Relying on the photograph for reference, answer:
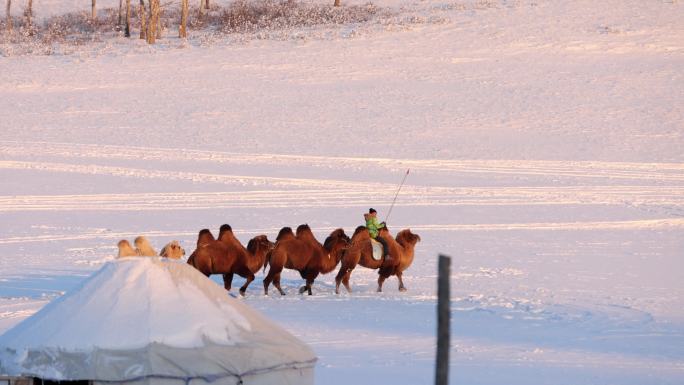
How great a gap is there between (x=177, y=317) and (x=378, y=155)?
24492 mm

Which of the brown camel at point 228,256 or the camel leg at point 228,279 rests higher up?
the brown camel at point 228,256

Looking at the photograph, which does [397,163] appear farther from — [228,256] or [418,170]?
[228,256]

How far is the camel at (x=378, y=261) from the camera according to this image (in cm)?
1894

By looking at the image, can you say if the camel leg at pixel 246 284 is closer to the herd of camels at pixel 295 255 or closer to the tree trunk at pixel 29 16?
the herd of camels at pixel 295 255

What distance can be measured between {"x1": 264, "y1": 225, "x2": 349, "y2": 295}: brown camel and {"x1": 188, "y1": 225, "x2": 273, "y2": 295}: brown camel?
223mm

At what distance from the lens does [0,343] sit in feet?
35.7

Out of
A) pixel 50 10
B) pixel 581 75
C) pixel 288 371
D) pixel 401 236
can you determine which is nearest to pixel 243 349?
pixel 288 371

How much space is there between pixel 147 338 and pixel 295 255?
820 cm

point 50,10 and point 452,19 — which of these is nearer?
point 452,19

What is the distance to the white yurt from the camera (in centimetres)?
1027

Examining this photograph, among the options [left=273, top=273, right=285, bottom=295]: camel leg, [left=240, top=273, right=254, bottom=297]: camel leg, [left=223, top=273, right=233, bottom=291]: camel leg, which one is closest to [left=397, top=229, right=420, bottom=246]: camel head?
[left=273, top=273, right=285, bottom=295]: camel leg

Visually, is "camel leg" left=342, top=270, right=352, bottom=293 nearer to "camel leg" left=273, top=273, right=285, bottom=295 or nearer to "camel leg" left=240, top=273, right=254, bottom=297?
"camel leg" left=273, top=273, right=285, bottom=295

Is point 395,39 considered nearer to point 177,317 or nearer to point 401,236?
point 401,236

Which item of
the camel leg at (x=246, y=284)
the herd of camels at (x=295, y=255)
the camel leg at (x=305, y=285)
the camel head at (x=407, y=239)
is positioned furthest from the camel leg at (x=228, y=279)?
the camel head at (x=407, y=239)
